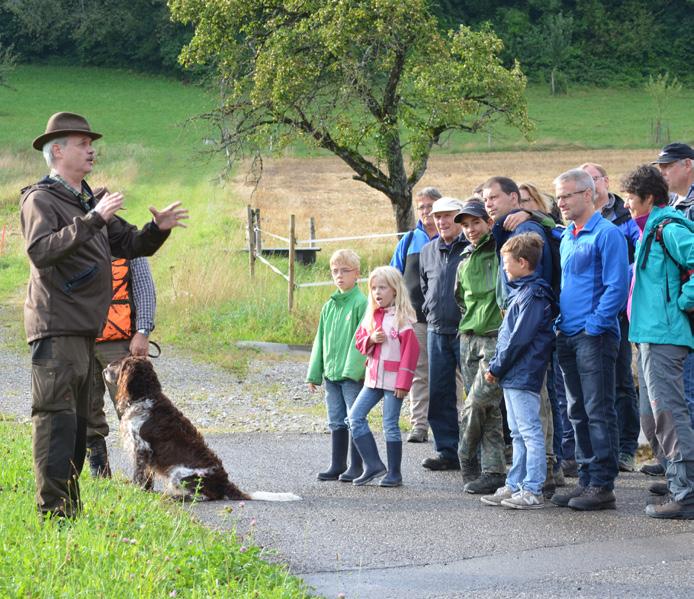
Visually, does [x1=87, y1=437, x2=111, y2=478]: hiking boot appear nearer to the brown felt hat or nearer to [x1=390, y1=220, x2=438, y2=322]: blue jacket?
the brown felt hat

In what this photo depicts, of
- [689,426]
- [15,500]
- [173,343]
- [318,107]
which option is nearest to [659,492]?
[689,426]

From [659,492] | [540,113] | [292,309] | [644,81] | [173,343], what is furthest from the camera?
[644,81]

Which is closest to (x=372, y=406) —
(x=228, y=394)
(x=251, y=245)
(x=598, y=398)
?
(x=598, y=398)

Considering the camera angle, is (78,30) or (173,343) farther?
(78,30)

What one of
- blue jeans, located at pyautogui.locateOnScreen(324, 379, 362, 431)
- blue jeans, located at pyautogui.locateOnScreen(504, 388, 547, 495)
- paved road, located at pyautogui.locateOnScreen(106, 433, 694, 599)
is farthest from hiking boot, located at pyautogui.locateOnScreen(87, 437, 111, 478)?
blue jeans, located at pyautogui.locateOnScreen(504, 388, 547, 495)

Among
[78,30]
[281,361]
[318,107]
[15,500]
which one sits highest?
[78,30]

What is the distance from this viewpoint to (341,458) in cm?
816

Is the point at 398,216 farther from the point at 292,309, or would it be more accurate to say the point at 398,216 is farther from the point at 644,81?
the point at 644,81

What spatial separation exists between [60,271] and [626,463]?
4780mm

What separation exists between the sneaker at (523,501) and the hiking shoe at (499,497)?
0.06m

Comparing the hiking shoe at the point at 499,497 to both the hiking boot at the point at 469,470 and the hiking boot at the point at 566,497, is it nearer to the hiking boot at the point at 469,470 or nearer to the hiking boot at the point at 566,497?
the hiking boot at the point at 566,497

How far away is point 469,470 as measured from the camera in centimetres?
778

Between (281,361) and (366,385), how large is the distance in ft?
24.0

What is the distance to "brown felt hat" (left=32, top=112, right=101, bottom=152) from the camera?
5.90m
